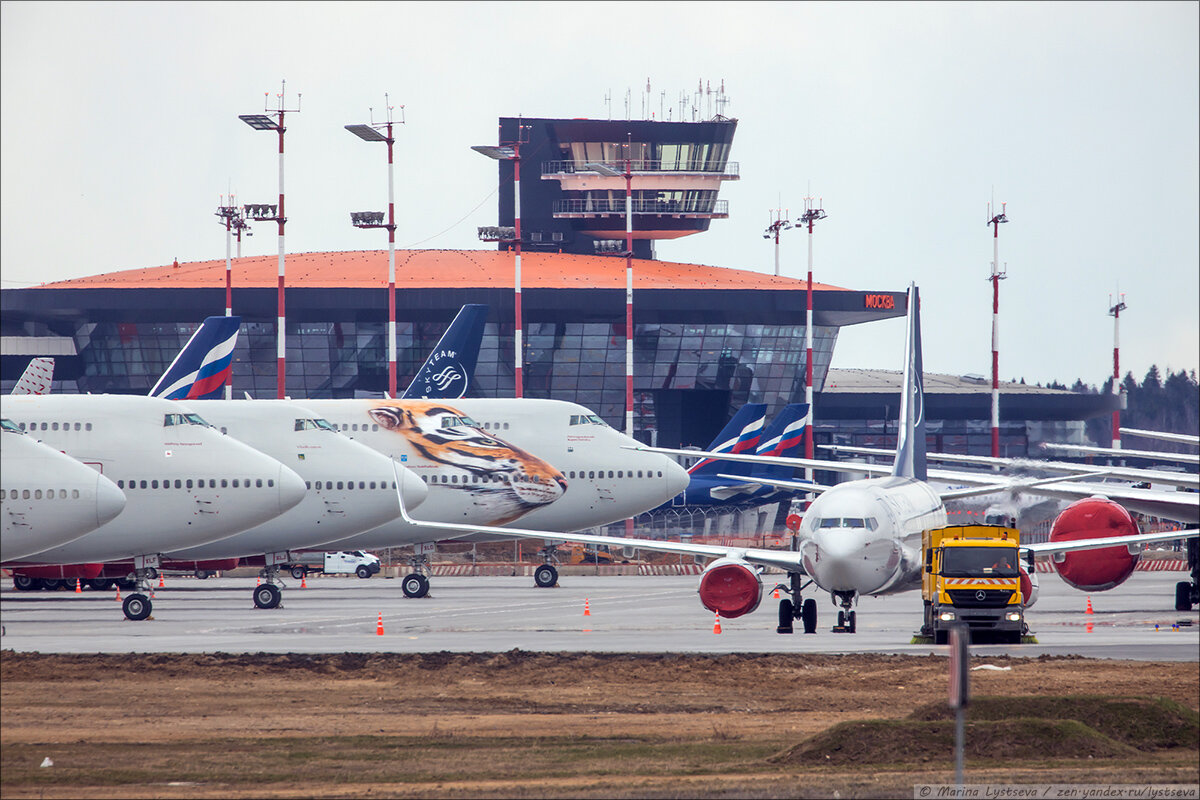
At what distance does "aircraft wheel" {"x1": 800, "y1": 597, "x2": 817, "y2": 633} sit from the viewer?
3391cm

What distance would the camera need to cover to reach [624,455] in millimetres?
57344

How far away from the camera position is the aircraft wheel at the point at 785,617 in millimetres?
33781

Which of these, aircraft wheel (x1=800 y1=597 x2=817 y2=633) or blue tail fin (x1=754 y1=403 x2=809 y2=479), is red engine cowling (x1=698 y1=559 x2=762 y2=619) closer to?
aircraft wheel (x1=800 y1=597 x2=817 y2=633)

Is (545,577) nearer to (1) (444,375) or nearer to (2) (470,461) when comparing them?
(2) (470,461)

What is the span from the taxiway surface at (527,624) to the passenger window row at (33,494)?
3.17 m

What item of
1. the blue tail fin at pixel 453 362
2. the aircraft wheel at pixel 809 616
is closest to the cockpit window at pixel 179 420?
the aircraft wheel at pixel 809 616

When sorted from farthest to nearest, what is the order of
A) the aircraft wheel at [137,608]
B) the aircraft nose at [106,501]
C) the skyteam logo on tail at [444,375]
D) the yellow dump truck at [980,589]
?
the skyteam logo on tail at [444,375]
the aircraft wheel at [137,608]
the aircraft nose at [106,501]
the yellow dump truck at [980,589]

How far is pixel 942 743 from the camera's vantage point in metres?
19.0

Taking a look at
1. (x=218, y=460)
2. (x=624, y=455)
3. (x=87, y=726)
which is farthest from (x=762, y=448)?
(x=87, y=726)

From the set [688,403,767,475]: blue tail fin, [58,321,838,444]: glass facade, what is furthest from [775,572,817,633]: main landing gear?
[58,321,838,444]: glass facade

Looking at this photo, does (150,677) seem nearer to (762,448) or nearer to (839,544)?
(839,544)

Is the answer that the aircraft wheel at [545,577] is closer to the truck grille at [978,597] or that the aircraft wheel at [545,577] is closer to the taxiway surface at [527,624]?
the taxiway surface at [527,624]

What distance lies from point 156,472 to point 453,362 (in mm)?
25026

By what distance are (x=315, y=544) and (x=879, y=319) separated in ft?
216
